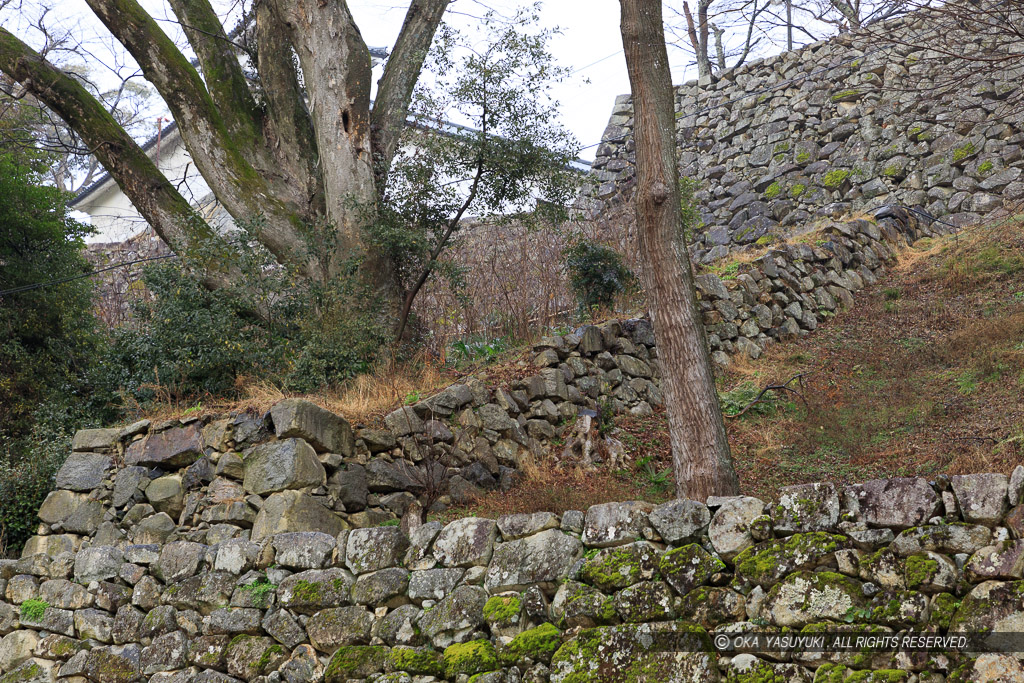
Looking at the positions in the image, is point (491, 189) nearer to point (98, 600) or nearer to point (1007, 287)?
point (98, 600)

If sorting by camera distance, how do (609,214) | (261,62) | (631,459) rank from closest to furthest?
(631,459), (261,62), (609,214)

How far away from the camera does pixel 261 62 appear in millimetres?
11117

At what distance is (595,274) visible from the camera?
9.93m

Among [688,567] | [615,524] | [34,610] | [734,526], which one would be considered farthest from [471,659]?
[34,610]

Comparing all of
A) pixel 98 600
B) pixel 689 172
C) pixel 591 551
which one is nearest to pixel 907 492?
pixel 591 551

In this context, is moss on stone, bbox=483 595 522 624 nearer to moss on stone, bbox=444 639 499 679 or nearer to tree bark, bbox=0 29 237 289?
moss on stone, bbox=444 639 499 679

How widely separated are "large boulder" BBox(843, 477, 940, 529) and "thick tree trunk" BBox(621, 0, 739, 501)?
6.32 feet

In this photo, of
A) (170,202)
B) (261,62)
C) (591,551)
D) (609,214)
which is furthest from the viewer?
(609,214)

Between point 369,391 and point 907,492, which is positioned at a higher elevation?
point 369,391

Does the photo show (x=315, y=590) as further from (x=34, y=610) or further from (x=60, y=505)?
(x=60, y=505)

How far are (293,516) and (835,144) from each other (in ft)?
43.3

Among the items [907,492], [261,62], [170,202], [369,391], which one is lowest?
[907,492]

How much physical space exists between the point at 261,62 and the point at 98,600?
7.60 meters

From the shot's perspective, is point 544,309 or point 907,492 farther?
point 544,309
